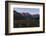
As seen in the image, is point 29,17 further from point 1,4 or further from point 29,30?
point 1,4

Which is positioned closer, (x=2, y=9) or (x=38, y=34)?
(x=2, y=9)

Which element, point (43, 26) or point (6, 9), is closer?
point (6, 9)

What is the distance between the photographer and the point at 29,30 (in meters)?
1.50

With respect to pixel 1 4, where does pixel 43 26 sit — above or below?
below

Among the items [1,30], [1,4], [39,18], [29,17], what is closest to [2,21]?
[1,30]

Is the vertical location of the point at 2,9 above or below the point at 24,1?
below

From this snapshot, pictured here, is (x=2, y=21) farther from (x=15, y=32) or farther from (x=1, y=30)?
(x=15, y=32)

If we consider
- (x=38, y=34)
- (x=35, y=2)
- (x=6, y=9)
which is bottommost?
(x=38, y=34)

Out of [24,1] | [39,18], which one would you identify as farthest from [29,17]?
[24,1]

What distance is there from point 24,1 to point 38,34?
58cm

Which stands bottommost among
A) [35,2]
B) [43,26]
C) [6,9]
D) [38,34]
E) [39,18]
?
[38,34]

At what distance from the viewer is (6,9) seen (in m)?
1.43

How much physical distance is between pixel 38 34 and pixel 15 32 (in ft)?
1.24

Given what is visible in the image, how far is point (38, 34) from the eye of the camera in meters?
1.53
